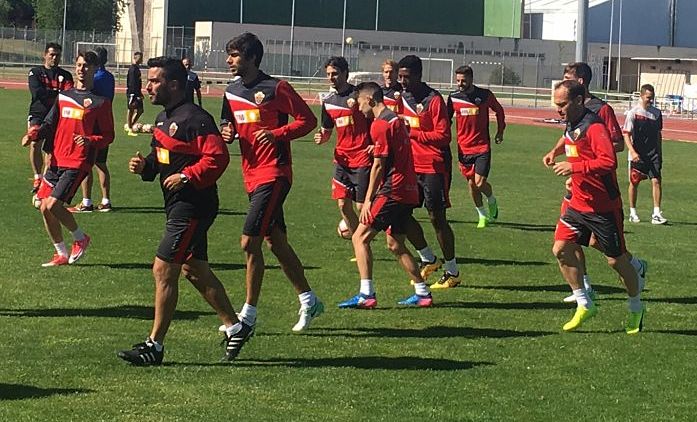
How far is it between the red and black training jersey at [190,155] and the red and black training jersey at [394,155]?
2097mm

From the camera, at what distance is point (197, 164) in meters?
8.13

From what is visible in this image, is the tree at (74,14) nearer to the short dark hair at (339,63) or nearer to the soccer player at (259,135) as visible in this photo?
the short dark hair at (339,63)

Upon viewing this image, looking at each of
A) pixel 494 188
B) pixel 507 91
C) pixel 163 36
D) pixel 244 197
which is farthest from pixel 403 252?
pixel 163 36

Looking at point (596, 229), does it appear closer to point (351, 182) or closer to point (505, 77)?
point (351, 182)

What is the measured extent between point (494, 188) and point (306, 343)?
13511mm

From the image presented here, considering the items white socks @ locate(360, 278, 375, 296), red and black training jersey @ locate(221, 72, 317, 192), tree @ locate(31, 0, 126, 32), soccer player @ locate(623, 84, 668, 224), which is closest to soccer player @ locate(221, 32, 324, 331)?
red and black training jersey @ locate(221, 72, 317, 192)

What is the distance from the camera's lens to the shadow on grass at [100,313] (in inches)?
396

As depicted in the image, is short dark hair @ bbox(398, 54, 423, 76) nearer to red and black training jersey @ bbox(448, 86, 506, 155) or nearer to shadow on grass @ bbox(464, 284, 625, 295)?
shadow on grass @ bbox(464, 284, 625, 295)

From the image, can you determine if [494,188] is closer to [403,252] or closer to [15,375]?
[403,252]

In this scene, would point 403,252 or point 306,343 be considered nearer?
point 306,343

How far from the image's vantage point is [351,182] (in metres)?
13.1

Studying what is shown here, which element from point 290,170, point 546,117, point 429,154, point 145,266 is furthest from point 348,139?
point 546,117

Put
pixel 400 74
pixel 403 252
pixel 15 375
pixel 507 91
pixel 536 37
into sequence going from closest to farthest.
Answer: pixel 15 375 → pixel 403 252 → pixel 400 74 → pixel 507 91 → pixel 536 37

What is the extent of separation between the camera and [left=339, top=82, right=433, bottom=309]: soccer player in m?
10.1
